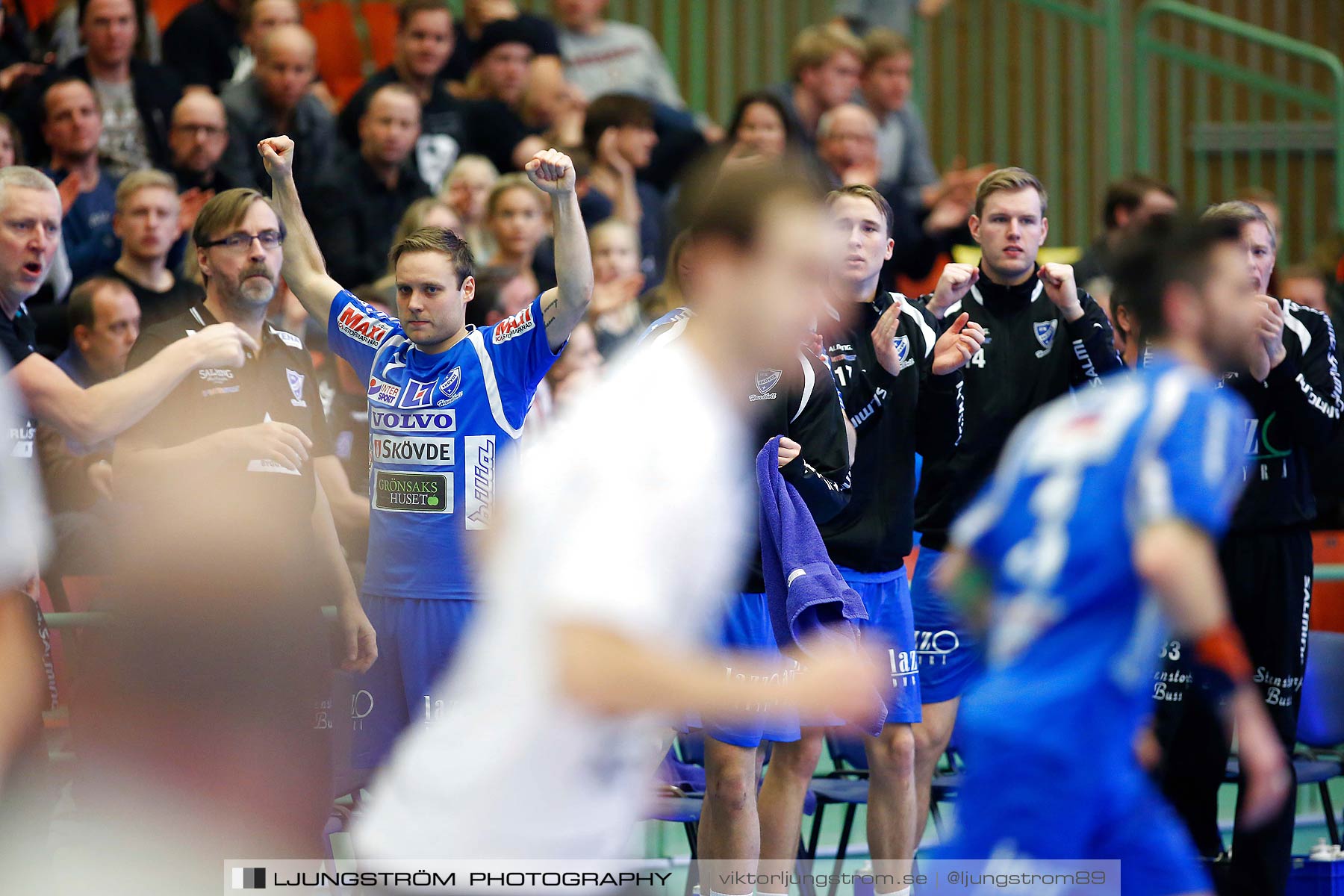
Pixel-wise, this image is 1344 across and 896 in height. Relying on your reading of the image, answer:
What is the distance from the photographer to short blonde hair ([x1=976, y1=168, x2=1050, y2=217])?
19.8ft

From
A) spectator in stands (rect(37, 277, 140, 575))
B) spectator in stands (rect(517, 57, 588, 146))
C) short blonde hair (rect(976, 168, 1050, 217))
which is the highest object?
spectator in stands (rect(517, 57, 588, 146))

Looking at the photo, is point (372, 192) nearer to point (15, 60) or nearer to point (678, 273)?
point (15, 60)

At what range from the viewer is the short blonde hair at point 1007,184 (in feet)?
19.8

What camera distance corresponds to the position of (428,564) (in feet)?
16.9

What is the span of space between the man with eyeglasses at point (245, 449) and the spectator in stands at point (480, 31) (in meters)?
4.74

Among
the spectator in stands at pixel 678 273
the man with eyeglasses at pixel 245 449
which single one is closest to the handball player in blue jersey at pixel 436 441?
the man with eyeglasses at pixel 245 449

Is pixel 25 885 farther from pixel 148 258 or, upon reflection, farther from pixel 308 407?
pixel 148 258

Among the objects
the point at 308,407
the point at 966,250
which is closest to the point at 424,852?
the point at 308,407

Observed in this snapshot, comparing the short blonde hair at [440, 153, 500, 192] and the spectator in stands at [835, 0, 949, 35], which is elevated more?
the spectator in stands at [835, 0, 949, 35]

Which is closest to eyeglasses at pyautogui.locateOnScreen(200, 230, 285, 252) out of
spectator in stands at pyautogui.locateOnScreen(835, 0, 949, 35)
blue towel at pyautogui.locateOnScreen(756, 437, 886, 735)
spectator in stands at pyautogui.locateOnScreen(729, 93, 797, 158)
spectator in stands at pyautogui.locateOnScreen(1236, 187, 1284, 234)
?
blue towel at pyautogui.locateOnScreen(756, 437, 886, 735)

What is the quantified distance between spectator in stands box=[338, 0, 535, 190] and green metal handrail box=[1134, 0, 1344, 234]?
4.84 metres

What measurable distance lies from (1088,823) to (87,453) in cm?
444

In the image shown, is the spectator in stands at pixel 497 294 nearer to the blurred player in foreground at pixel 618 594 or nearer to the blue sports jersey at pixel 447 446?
the blue sports jersey at pixel 447 446

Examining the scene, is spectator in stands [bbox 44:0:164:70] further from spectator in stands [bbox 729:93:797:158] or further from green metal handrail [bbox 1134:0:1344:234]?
green metal handrail [bbox 1134:0:1344:234]
